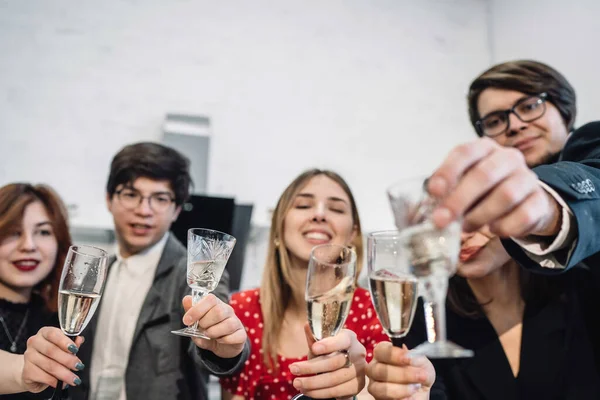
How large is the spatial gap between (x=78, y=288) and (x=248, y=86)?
318cm

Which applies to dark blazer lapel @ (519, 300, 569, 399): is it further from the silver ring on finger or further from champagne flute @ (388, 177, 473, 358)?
champagne flute @ (388, 177, 473, 358)

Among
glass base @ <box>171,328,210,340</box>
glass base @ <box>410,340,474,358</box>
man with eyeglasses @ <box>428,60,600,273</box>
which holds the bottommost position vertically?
glass base @ <box>171,328,210,340</box>

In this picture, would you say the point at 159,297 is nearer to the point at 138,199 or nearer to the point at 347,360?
the point at 138,199

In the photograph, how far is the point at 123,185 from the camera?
1.85 m

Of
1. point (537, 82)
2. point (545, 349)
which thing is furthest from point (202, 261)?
point (537, 82)

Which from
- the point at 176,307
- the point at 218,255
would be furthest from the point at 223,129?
the point at 218,255

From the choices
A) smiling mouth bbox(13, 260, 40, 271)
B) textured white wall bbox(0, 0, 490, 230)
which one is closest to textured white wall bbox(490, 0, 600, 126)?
textured white wall bbox(0, 0, 490, 230)

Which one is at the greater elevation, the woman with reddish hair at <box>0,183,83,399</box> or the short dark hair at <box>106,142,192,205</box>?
the short dark hair at <box>106,142,192,205</box>

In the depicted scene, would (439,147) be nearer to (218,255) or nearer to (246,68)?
(246,68)

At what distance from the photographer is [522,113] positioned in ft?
5.13

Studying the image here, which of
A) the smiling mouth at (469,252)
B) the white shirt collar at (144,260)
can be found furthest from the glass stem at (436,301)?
the white shirt collar at (144,260)

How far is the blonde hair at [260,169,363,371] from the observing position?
59.4 inches

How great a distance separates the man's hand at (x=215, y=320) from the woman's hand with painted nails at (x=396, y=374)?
1.24 feet

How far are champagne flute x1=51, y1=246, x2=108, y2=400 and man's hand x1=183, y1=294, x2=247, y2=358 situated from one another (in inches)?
7.7
